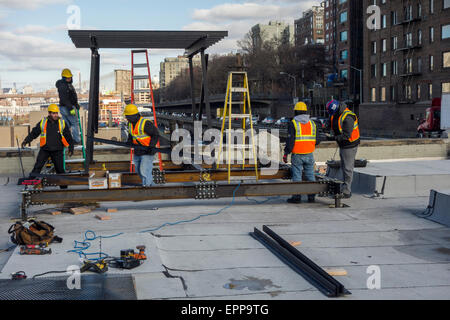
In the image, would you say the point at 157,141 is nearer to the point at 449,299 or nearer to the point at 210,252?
the point at 210,252

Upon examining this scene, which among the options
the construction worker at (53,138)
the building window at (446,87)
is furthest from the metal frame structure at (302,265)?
the building window at (446,87)

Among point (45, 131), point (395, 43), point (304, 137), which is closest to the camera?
point (304, 137)

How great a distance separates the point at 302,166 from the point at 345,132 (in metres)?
1.14

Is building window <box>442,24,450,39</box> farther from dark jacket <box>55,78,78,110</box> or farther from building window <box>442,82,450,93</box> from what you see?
dark jacket <box>55,78,78,110</box>

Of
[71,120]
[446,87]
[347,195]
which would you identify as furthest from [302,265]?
[446,87]

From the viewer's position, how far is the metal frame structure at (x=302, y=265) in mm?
5492

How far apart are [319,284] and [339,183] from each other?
5.00 m

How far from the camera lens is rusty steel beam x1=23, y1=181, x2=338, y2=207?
9586 mm

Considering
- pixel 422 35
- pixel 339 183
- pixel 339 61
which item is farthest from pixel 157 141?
pixel 339 61

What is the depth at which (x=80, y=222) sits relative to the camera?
365 inches

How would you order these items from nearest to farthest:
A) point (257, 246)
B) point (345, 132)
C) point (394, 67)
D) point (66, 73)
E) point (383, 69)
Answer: point (257, 246)
point (345, 132)
point (66, 73)
point (394, 67)
point (383, 69)

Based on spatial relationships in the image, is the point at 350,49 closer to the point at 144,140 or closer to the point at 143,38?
the point at 143,38

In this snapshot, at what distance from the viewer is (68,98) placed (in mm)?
12570

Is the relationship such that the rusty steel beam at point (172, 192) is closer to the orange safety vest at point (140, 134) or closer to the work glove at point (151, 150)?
the work glove at point (151, 150)
